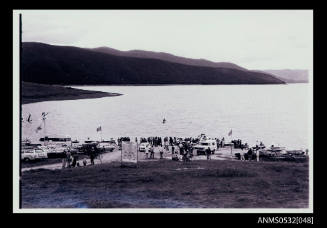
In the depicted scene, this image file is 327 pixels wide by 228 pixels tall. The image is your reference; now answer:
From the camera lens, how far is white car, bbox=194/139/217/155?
7262mm

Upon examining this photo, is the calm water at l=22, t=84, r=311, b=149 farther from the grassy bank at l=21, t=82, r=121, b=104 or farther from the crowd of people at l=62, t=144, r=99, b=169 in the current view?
the crowd of people at l=62, t=144, r=99, b=169

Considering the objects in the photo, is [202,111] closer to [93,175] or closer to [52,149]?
[93,175]

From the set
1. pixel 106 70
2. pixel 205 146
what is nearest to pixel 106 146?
pixel 106 70

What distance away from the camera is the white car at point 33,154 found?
7.09 metres

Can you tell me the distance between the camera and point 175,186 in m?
7.03

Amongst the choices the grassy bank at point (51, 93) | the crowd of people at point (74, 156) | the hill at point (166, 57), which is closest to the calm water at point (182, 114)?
the grassy bank at point (51, 93)

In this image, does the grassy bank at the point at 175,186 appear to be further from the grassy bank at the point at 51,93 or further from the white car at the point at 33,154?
the grassy bank at the point at 51,93

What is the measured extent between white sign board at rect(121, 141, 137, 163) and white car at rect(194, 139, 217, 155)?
39.7 inches

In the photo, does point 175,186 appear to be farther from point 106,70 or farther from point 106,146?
point 106,70

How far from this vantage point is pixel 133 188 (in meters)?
7.02

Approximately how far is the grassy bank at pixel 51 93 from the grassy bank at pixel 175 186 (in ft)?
3.87

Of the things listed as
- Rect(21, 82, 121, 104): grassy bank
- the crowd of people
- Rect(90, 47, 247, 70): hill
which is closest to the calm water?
Rect(21, 82, 121, 104): grassy bank

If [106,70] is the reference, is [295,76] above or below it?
below

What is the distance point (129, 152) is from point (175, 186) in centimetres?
97
